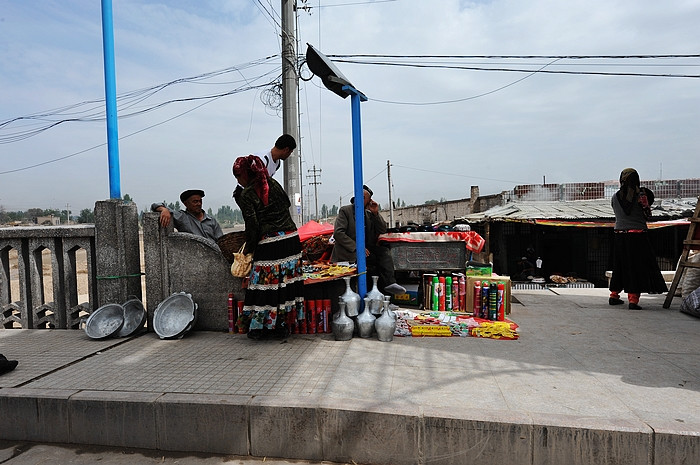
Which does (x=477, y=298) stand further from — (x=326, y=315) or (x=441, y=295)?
(x=326, y=315)

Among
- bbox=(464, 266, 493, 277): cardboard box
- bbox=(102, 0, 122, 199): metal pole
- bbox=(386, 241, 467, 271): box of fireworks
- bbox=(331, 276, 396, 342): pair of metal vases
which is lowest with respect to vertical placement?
bbox=(331, 276, 396, 342): pair of metal vases

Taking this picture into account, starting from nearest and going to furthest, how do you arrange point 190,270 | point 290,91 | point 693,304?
1. point 190,270
2. point 693,304
3. point 290,91

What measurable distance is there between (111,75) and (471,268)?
5.36 m

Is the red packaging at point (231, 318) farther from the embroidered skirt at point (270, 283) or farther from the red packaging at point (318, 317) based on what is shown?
the red packaging at point (318, 317)

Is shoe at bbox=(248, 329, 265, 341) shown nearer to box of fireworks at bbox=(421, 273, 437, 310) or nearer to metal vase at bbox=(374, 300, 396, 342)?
metal vase at bbox=(374, 300, 396, 342)

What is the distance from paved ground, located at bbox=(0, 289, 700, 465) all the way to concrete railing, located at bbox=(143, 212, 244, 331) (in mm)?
322

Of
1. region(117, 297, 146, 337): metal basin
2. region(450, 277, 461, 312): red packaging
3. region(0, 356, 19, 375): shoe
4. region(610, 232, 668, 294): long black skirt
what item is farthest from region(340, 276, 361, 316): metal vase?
region(610, 232, 668, 294): long black skirt

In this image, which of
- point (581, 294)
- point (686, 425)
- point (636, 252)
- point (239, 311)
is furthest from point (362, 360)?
point (581, 294)

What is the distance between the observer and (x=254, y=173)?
4.52 m

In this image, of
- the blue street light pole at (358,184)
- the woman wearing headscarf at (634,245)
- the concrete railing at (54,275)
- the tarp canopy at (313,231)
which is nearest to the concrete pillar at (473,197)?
the tarp canopy at (313,231)

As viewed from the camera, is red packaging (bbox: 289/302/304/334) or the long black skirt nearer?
red packaging (bbox: 289/302/304/334)

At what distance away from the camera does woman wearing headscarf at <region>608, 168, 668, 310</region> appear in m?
6.04

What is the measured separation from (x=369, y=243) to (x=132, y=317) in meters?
3.30

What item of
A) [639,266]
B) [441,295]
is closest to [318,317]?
[441,295]
